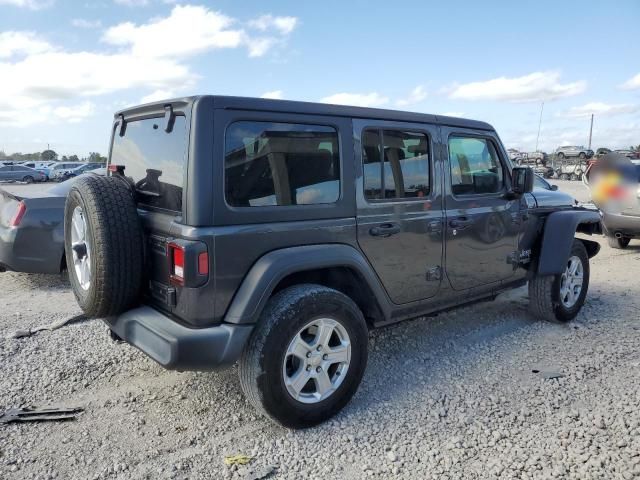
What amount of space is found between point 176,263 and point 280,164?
811 millimetres

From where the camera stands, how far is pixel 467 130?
4.05m

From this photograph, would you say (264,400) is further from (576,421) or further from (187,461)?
(576,421)

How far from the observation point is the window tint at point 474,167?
3893mm

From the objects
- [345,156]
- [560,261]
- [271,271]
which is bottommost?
[560,261]

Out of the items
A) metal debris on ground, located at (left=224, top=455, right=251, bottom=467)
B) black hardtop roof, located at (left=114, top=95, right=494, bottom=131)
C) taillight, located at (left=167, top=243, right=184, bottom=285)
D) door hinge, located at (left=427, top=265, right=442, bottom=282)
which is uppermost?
black hardtop roof, located at (left=114, top=95, right=494, bottom=131)

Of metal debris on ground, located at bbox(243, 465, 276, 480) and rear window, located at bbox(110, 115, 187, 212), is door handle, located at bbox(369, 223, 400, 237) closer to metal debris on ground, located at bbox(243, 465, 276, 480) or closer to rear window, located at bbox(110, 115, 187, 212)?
rear window, located at bbox(110, 115, 187, 212)

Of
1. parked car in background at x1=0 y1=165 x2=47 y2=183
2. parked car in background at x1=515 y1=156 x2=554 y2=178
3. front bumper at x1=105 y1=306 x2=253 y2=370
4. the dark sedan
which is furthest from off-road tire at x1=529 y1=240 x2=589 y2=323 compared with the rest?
parked car in background at x1=0 y1=165 x2=47 y2=183

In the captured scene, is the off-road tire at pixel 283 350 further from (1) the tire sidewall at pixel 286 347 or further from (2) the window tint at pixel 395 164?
(2) the window tint at pixel 395 164

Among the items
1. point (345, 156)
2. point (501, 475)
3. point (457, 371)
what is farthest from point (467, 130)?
point (501, 475)

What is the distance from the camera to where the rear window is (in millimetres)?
2820

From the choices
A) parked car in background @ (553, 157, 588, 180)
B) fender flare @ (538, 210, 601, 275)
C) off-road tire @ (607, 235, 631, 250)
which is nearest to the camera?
fender flare @ (538, 210, 601, 275)

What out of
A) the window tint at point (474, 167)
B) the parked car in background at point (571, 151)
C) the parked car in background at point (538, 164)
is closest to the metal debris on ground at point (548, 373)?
the window tint at point (474, 167)

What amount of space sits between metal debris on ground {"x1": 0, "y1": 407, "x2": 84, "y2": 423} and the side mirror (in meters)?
3.65

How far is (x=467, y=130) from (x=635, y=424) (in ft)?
7.67
